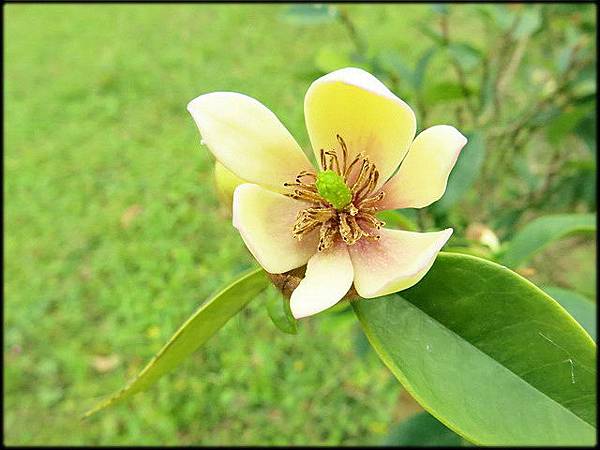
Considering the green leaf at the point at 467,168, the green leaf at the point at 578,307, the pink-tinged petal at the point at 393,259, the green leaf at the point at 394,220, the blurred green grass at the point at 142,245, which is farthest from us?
the blurred green grass at the point at 142,245

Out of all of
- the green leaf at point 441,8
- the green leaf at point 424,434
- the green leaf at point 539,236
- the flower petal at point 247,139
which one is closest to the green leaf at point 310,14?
the green leaf at point 441,8

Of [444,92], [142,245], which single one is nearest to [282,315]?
[444,92]

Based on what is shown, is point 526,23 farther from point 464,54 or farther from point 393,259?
point 393,259

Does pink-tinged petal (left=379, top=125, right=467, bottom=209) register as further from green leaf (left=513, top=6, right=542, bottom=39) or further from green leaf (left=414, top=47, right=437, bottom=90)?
green leaf (left=513, top=6, right=542, bottom=39)

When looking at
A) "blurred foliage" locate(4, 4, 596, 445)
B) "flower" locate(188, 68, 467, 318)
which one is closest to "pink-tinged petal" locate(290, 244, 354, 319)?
"flower" locate(188, 68, 467, 318)

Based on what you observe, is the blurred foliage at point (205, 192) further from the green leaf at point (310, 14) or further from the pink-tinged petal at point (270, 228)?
the pink-tinged petal at point (270, 228)
